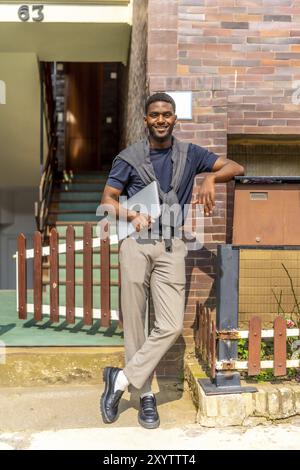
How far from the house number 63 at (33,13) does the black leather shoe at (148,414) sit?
4895 mm

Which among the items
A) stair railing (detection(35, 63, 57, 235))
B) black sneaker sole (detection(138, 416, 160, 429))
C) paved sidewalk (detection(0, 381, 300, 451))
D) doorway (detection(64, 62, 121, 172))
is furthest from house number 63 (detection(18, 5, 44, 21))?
doorway (detection(64, 62, 121, 172))

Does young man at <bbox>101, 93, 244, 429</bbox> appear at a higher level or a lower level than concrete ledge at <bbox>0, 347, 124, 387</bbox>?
higher

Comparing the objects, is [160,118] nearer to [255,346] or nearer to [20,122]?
[255,346]

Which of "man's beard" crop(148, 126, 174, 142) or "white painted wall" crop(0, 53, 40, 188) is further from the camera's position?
"white painted wall" crop(0, 53, 40, 188)

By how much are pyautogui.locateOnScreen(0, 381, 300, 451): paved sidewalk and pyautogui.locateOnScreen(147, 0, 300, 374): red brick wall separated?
0.70 metres

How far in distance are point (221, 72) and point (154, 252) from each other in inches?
82.7

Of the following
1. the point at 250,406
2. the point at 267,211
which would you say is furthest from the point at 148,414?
the point at 267,211

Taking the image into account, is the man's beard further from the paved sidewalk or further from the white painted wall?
the white painted wall

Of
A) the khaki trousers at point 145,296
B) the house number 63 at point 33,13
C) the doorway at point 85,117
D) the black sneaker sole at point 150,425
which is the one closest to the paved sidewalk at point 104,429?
the black sneaker sole at point 150,425

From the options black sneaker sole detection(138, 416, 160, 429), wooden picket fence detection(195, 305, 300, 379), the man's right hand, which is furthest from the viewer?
wooden picket fence detection(195, 305, 300, 379)

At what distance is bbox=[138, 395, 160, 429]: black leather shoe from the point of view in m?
3.51

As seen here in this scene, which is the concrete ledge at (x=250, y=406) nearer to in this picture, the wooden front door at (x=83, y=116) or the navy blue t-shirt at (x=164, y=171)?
the navy blue t-shirt at (x=164, y=171)
